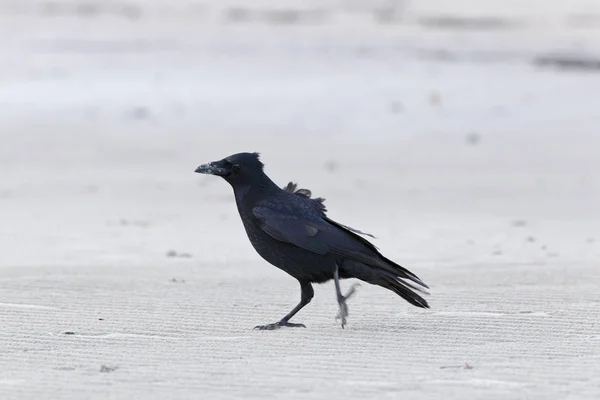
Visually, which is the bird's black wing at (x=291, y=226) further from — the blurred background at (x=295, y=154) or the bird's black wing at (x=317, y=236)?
the blurred background at (x=295, y=154)

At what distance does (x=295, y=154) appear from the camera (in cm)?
1569

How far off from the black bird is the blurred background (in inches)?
10.8

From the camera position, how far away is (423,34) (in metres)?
25.8

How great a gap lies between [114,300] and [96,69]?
41.9 ft

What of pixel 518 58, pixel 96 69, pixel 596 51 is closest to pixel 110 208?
pixel 96 69

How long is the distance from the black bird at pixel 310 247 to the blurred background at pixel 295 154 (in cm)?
27

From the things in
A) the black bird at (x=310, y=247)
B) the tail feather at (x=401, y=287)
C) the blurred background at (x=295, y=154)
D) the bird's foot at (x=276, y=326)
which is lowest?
the bird's foot at (x=276, y=326)

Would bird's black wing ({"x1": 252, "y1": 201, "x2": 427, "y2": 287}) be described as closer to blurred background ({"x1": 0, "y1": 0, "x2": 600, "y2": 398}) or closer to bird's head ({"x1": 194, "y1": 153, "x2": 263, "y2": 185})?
bird's head ({"x1": 194, "y1": 153, "x2": 263, "y2": 185})

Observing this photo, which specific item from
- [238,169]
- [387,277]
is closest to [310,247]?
[387,277]

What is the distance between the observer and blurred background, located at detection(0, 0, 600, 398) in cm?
800

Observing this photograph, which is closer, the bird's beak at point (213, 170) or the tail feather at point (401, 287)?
the tail feather at point (401, 287)

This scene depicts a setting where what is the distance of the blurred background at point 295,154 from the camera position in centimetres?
800

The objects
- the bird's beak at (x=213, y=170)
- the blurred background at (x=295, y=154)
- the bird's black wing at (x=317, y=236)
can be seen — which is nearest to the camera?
the bird's black wing at (x=317, y=236)

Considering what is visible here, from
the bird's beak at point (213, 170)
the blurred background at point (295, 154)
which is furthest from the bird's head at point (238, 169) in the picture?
the blurred background at point (295, 154)
